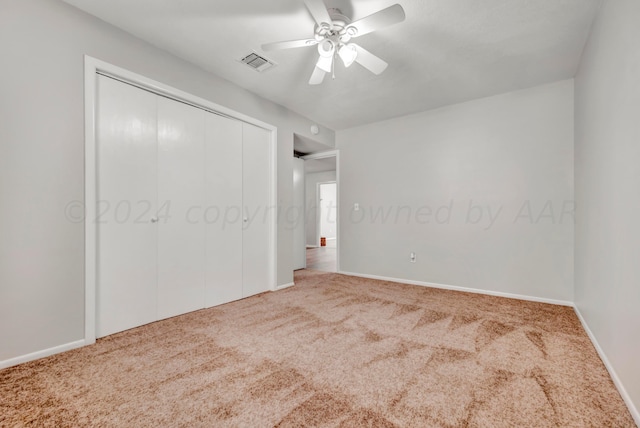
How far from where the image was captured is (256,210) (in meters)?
3.51

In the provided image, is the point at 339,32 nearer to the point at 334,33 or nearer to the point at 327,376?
the point at 334,33

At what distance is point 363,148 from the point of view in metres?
4.61

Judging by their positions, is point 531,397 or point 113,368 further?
point 113,368

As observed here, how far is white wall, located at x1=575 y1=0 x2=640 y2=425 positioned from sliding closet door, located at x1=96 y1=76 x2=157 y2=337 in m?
3.37

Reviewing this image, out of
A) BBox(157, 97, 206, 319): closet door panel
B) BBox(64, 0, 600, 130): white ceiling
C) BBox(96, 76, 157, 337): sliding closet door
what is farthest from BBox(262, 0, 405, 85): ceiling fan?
BBox(96, 76, 157, 337): sliding closet door

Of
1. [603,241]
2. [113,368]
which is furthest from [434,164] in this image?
[113,368]

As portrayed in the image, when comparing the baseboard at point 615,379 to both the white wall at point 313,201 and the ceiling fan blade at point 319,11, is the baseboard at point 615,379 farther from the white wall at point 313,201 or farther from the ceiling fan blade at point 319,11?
the white wall at point 313,201

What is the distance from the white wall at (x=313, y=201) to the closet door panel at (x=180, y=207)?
18.2 ft

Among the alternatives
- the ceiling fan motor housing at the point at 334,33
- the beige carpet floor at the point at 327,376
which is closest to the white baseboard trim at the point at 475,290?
the beige carpet floor at the point at 327,376

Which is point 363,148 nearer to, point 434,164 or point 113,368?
point 434,164

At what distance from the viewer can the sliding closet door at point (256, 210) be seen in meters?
3.37

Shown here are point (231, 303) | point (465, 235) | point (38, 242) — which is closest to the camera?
point (38, 242)

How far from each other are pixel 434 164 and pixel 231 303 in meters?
3.31

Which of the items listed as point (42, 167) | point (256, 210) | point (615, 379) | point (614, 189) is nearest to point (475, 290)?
point (615, 379)
